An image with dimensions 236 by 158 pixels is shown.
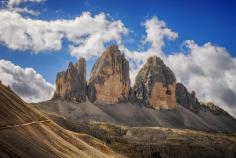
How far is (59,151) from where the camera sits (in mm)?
40812

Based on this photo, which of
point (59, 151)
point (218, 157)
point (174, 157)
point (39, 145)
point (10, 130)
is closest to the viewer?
point (10, 130)

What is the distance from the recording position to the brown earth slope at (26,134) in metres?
33.2

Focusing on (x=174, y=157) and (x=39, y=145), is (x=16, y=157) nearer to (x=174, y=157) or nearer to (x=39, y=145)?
(x=39, y=145)

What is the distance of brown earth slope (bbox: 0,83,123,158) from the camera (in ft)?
109

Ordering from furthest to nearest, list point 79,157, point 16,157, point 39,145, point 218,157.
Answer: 1. point 218,157
2. point 79,157
3. point 39,145
4. point 16,157

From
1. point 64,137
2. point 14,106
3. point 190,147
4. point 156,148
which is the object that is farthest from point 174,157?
point 14,106

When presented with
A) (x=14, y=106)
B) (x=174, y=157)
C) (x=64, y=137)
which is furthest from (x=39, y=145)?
(x=174, y=157)

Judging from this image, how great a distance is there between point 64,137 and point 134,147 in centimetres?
10028

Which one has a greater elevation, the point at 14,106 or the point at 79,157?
the point at 14,106

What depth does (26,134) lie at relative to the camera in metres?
37.7

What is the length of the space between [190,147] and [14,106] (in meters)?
133

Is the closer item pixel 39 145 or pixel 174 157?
pixel 39 145

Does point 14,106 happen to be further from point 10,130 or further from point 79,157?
point 79,157

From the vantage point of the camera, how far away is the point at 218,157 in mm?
158125
